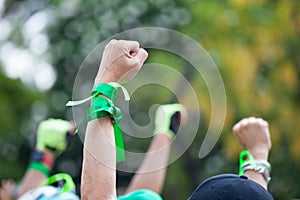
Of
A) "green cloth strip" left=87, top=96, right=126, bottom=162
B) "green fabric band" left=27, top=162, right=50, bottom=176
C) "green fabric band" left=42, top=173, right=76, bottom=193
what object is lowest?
"green fabric band" left=27, top=162, right=50, bottom=176

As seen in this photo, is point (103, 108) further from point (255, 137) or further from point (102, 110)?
point (255, 137)

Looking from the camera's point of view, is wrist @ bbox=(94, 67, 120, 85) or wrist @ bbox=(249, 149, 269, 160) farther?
wrist @ bbox=(249, 149, 269, 160)

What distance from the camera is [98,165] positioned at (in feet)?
6.91

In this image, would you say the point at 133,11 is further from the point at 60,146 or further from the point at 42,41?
the point at 60,146


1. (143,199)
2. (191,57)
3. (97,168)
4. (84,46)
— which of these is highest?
(97,168)

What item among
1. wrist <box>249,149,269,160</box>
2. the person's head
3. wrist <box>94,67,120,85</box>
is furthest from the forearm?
wrist <box>249,149,269,160</box>

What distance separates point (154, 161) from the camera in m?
3.44

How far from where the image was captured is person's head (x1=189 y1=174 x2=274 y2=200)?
82.7 inches

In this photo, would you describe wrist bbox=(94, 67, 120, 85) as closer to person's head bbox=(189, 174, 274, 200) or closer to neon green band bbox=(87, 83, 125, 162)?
neon green band bbox=(87, 83, 125, 162)

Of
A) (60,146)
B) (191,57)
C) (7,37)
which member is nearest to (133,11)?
(7,37)

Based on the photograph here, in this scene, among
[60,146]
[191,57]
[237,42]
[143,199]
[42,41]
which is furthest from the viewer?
[42,41]

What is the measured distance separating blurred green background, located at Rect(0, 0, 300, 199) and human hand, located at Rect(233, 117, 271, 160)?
14.8 ft

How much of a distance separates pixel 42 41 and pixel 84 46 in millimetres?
685

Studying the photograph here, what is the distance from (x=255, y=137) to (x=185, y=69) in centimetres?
537
